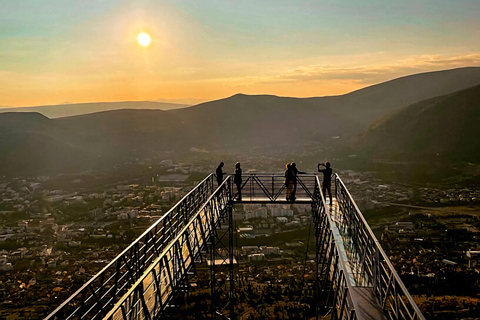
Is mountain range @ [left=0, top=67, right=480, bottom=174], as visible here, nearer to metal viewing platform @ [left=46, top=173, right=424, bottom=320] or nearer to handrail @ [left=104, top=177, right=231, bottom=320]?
metal viewing platform @ [left=46, top=173, right=424, bottom=320]

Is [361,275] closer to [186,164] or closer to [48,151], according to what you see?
[186,164]

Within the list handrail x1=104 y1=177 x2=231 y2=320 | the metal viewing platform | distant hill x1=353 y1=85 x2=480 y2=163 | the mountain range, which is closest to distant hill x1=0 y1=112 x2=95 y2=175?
the mountain range

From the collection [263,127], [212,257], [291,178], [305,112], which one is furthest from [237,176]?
[305,112]

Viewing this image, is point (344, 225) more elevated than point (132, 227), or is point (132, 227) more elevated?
point (344, 225)

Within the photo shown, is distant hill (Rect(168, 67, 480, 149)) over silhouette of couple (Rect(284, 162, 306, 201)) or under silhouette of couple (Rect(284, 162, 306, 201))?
over

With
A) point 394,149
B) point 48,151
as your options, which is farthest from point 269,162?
point 48,151

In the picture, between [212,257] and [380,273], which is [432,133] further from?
[380,273]
